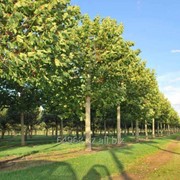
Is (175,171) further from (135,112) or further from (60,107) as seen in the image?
(135,112)

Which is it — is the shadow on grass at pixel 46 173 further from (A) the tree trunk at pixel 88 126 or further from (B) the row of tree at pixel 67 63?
(A) the tree trunk at pixel 88 126

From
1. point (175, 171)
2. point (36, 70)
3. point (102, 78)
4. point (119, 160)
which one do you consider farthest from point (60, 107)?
point (36, 70)

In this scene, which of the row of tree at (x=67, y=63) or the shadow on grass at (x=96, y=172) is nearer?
the row of tree at (x=67, y=63)

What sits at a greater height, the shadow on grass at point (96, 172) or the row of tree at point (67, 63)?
the row of tree at point (67, 63)

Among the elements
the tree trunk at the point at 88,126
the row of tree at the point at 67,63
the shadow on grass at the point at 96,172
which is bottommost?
the shadow on grass at the point at 96,172

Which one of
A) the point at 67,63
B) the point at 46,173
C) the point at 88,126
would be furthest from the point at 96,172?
the point at 88,126

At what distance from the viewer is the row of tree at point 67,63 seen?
1207 cm

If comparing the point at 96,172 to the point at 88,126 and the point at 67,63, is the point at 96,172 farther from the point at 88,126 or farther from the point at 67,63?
the point at 88,126

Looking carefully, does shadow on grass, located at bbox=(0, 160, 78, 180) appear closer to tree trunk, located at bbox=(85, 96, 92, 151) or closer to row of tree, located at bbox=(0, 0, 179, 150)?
row of tree, located at bbox=(0, 0, 179, 150)

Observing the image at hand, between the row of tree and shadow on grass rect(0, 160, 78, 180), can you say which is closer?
the row of tree

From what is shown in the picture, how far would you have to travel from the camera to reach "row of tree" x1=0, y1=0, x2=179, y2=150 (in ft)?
39.6

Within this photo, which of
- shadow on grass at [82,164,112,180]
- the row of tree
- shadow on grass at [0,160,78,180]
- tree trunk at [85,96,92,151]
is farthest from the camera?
tree trunk at [85,96,92,151]

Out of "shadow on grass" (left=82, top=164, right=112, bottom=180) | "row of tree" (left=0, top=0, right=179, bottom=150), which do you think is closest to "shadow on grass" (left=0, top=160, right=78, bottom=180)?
"shadow on grass" (left=82, top=164, right=112, bottom=180)

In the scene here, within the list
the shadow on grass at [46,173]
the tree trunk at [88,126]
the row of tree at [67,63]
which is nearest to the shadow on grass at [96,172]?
the shadow on grass at [46,173]
